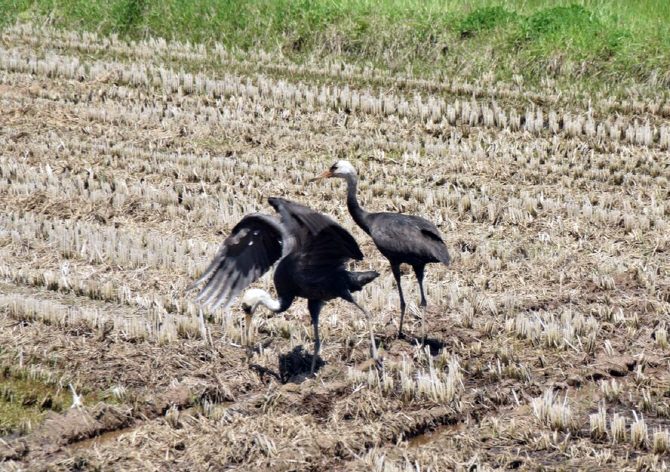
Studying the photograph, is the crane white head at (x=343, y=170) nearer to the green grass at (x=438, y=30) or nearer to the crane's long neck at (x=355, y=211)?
the crane's long neck at (x=355, y=211)

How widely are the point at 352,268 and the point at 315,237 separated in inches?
104

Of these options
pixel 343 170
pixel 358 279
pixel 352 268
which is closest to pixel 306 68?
pixel 352 268

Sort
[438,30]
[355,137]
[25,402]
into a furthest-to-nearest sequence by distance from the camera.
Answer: [438,30], [355,137], [25,402]

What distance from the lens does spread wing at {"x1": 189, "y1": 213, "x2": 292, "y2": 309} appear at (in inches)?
285

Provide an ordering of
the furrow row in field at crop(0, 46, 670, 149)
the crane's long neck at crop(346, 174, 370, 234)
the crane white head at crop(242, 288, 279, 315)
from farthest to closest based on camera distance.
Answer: the furrow row in field at crop(0, 46, 670, 149) < the crane's long neck at crop(346, 174, 370, 234) < the crane white head at crop(242, 288, 279, 315)

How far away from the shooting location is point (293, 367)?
736 centimetres

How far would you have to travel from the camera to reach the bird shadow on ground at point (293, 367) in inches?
282

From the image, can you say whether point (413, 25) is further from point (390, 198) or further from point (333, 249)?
point (333, 249)

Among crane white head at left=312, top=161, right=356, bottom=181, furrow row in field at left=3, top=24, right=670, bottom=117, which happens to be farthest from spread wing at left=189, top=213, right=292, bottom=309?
furrow row in field at left=3, top=24, right=670, bottom=117

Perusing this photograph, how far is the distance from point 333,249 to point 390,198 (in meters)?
4.46

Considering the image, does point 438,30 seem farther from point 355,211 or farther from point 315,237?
point 315,237

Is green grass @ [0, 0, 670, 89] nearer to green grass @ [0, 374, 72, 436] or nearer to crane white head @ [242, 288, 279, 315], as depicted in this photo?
crane white head @ [242, 288, 279, 315]

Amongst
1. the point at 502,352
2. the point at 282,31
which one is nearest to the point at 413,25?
the point at 282,31

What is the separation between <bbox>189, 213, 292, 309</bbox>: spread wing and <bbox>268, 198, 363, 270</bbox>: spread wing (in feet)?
0.65
